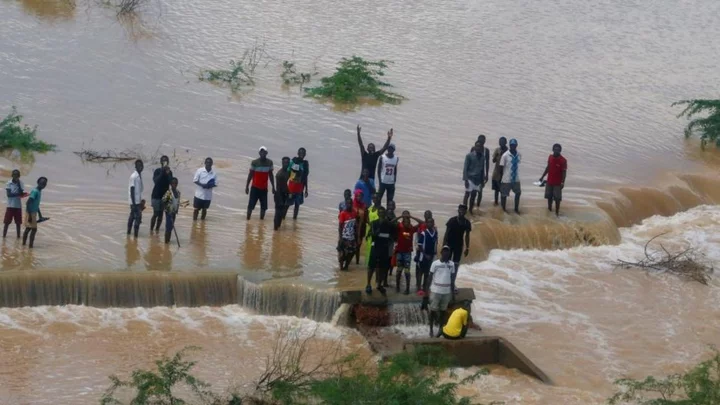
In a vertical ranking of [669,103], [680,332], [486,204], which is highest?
[669,103]

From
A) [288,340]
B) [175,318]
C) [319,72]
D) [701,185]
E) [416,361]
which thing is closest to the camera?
[416,361]

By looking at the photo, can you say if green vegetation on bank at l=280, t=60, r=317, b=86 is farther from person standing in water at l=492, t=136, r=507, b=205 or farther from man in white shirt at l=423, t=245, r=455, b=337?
man in white shirt at l=423, t=245, r=455, b=337

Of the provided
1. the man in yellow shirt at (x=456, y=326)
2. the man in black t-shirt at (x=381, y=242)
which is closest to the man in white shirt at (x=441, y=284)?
the man in yellow shirt at (x=456, y=326)

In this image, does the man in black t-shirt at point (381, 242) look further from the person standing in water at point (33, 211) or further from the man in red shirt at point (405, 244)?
the person standing in water at point (33, 211)

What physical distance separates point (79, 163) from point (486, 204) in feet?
22.9

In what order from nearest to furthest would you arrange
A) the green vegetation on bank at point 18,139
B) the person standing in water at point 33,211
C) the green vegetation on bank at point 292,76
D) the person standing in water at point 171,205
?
the person standing in water at point 33,211 < the person standing in water at point 171,205 < the green vegetation on bank at point 18,139 < the green vegetation on bank at point 292,76

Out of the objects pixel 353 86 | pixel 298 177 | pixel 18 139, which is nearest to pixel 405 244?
pixel 298 177

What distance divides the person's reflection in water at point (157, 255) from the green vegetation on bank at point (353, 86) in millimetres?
10073

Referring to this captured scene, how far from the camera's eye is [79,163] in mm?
21531

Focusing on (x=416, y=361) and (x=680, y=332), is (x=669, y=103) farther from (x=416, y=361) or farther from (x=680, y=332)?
(x=416, y=361)

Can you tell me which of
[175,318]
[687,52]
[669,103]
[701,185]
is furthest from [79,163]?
[687,52]

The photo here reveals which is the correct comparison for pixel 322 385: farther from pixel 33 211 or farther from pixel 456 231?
pixel 33 211

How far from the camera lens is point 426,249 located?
16109mm

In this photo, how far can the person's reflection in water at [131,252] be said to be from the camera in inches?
659
